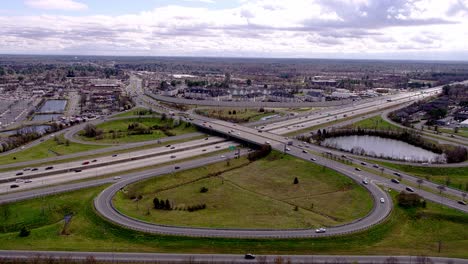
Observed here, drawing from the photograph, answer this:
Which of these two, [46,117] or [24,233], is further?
[46,117]

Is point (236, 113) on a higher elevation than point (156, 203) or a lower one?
higher

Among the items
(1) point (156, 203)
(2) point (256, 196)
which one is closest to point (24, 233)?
(1) point (156, 203)

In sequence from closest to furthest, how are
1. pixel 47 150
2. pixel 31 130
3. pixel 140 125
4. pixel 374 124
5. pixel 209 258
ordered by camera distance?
pixel 209 258 → pixel 47 150 → pixel 31 130 → pixel 140 125 → pixel 374 124

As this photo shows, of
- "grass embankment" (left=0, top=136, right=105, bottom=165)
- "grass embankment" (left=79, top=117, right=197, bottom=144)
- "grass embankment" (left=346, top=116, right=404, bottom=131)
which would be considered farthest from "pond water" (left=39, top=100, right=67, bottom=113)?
"grass embankment" (left=346, top=116, right=404, bottom=131)

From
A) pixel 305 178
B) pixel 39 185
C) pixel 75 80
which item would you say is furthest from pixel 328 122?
pixel 75 80

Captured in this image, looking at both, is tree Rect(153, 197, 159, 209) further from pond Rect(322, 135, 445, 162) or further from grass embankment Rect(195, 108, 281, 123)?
grass embankment Rect(195, 108, 281, 123)

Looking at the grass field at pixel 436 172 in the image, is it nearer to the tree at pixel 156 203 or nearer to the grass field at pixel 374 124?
the grass field at pixel 374 124

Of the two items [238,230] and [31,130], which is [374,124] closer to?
[238,230]
